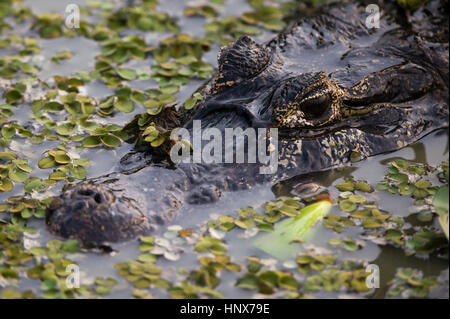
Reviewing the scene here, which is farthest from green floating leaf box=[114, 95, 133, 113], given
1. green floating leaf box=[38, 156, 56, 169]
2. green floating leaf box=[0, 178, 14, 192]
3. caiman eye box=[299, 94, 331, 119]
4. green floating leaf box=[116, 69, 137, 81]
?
caiman eye box=[299, 94, 331, 119]

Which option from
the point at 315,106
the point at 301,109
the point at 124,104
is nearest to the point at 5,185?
the point at 124,104

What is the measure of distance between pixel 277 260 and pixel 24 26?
451cm

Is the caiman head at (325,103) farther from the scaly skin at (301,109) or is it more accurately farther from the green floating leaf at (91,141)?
the green floating leaf at (91,141)

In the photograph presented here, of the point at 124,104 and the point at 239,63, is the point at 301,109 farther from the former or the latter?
the point at 124,104

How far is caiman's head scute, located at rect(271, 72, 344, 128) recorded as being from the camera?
4.96m

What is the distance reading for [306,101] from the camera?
16.5 feet

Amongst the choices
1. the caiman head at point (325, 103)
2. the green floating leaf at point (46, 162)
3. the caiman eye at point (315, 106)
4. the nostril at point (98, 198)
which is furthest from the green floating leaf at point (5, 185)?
the caiman eye at point (315, 106)

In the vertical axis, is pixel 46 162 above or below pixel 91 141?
below

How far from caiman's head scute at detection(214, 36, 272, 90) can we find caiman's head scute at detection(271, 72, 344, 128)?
14.4 inches

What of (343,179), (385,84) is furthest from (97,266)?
(385,84)

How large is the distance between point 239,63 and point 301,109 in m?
0.63

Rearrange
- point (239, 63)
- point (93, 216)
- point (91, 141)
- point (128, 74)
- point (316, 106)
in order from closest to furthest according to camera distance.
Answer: point (93, 216) → point (316, 106) → point (239, 63) → point (91, 141) → point (128, 74)
